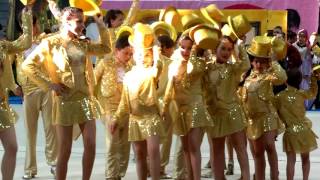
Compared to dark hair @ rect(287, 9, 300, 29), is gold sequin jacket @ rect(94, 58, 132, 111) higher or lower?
lower

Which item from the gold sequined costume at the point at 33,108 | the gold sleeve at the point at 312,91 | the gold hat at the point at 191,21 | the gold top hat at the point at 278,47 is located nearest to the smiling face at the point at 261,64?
the gold top hat at the point at 278,47

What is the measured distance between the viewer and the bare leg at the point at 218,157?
23.3 feet

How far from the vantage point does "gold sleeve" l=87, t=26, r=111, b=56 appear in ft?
22.8

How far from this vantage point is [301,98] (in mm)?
7410

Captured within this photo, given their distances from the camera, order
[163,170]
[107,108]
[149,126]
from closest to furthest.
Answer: [149,126], [107,108], [163,170]

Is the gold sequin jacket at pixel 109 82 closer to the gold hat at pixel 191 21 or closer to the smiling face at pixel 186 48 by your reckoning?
the gold hat at pixel 191 21

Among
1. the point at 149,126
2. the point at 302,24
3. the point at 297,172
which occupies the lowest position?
the point at 297,172

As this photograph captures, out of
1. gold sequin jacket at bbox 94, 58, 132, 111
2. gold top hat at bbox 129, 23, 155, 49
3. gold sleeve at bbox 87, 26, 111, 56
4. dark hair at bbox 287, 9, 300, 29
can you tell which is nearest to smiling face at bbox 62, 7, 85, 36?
gold sleeve at bbox 87, 26, 111, 56

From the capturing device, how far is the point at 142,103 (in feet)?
22.3

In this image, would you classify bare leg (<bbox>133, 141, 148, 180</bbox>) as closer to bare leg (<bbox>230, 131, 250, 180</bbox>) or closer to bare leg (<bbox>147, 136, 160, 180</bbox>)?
bare leg (<bbox>147, 136, 160, 180</bbox>)

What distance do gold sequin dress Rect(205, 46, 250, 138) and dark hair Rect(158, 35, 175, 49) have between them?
0.97 metres

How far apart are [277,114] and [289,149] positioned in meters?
0.37

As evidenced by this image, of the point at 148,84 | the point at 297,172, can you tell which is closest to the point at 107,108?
the point at 148,84

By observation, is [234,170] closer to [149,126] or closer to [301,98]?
[301,98]
